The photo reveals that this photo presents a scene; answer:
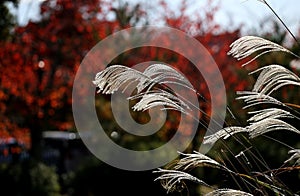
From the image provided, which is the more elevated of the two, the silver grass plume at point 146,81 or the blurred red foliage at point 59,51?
the blurred red foliage at point 59,51

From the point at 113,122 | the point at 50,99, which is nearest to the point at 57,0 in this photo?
the point at 50,99

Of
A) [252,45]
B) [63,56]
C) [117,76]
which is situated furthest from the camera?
[63,56]

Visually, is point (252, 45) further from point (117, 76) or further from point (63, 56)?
point (63, 56)

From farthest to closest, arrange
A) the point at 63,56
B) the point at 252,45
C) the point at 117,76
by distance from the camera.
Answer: the point at 63,56 → the point at 117,76 → the point at 252,45

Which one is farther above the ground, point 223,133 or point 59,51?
point 59,51

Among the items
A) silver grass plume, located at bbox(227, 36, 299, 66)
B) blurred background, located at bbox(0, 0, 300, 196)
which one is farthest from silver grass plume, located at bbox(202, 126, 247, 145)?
blurred background, located at bbox(0, 0, 300, 196)

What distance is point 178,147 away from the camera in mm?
7523

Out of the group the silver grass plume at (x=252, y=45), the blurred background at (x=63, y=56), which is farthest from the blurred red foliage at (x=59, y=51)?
the silver grass plume at (x=252, y=45)

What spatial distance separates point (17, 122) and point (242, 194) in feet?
33.2

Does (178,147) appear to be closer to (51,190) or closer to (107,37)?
(51,190)

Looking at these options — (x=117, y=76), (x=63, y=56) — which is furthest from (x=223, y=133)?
(x=63, y=56)

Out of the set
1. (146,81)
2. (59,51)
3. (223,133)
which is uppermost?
(59,51)

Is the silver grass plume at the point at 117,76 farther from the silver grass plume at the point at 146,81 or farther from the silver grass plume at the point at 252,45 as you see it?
the silver grass plume at the point at 252,45

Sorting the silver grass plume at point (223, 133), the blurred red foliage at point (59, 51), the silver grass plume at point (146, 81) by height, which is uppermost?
the blurred red foliage at point (59, 51)
